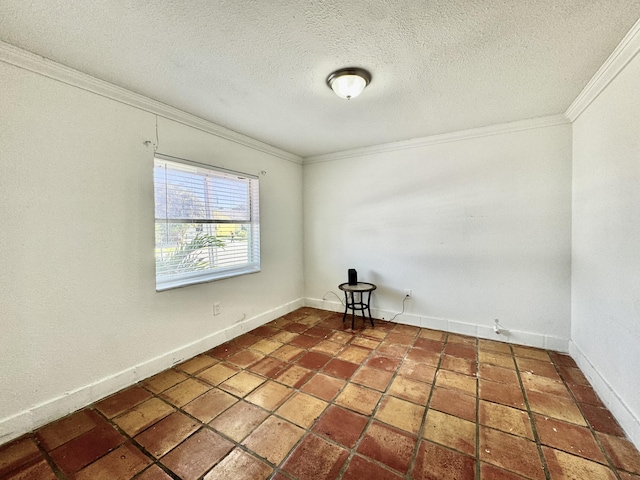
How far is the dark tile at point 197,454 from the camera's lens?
1.35 m

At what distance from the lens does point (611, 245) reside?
1.82m

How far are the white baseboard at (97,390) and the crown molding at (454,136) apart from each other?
2.65 m

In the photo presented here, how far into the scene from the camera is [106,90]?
1.94 meters

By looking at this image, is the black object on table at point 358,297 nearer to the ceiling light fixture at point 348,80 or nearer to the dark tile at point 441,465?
the dark tile at point 441,465

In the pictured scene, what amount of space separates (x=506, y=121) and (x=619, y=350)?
2.18 meters

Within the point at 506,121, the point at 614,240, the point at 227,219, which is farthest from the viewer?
the point at 227,219

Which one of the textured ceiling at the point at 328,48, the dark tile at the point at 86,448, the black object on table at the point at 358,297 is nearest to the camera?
the textured ceiling at the point at 328,48

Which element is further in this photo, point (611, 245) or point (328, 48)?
point (611, 245)

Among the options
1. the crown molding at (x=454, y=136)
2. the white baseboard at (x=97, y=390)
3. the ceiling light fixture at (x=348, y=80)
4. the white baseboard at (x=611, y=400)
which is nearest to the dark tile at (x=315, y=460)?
the white baseboard at (x=97, y=390)

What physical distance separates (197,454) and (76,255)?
154 centimetres

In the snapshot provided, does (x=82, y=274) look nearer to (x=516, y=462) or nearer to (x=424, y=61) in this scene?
(x=424, y=61)

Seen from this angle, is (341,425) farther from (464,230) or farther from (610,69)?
(610,69)

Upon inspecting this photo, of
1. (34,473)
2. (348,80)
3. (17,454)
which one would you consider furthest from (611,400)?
(17,454)

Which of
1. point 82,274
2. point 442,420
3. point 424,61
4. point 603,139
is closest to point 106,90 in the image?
point 82,274
